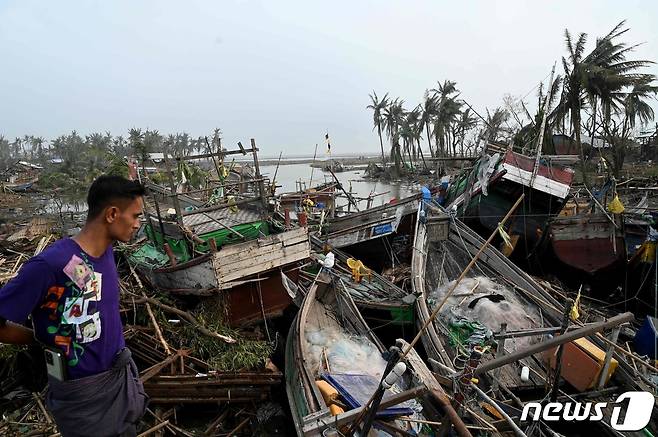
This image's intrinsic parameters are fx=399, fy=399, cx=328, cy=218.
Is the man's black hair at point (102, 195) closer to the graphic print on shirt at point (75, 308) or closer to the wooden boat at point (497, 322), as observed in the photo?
the graphic print on shirt at point (75, 308)

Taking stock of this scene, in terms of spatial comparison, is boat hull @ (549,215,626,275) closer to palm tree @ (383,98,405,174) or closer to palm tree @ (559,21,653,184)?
palm tree @ (559,21,653,184)

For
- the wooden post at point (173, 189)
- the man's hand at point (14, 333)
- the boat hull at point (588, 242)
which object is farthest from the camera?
the boat hull at point (588, 242)

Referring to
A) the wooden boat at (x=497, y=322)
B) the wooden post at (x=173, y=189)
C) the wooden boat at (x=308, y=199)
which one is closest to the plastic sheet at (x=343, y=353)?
the wooden boat at (x=497, y=322)

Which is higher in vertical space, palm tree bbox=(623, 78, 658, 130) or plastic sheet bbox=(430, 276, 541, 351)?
palm tree bbox=(623, 78, 658, 130)

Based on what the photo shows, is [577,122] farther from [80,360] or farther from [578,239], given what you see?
[80,360]

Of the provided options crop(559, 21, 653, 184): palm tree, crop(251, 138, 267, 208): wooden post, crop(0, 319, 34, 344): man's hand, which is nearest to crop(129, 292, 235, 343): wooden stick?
crop(251, 138, 267, 208): wooden post

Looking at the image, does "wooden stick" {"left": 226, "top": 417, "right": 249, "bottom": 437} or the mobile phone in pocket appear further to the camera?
"wooden stick" {"left": 226, "top": 417, "right": 249, "bottom": 437}

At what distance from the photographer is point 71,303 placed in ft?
6.13

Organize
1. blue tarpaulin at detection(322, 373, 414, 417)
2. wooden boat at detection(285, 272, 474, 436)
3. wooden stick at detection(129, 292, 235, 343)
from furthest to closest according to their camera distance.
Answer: wooden stick at detection(129, 292, 235, 343), blue tarpaulin at detection(322, 373, 414, 417), wooden boat at detection(285, 272, 474, 436)

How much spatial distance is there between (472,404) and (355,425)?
5.50 feet

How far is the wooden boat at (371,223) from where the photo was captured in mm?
11102

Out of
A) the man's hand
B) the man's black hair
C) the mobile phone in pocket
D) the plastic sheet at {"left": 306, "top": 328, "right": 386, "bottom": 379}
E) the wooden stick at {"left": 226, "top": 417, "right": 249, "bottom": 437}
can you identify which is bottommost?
the wooden stick at {"left": 226, "top": 417, "right": 249, "bottom": 437}

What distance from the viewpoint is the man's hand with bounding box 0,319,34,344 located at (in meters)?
1.83

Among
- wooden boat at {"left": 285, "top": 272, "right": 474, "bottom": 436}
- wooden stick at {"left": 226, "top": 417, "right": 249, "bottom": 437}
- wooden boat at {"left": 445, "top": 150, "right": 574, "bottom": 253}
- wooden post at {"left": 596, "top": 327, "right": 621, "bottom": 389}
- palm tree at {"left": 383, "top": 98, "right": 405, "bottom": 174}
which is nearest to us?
wooden boat at {"left": 285, "top": 272, "right": 474, "bottom": 436}
